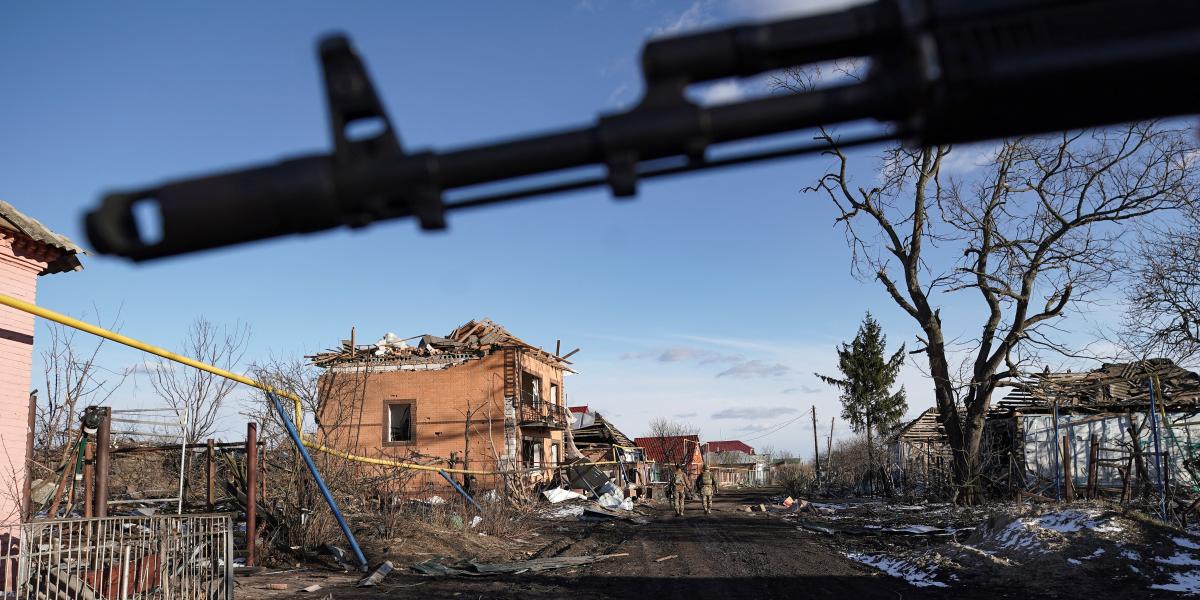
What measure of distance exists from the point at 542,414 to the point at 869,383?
81.4ft

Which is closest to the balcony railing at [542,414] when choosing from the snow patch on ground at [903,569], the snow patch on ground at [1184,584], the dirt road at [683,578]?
the dirt road at [683,578]

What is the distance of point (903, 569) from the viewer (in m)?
12.8

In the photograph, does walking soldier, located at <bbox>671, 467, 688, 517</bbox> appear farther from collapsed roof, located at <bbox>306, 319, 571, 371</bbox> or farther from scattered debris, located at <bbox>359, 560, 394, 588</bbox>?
scattered debris, located at <bbox>359, 560, 394, 588</bbox>

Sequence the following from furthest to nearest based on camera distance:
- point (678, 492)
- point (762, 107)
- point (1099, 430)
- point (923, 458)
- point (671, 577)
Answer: point (923, 458) < point (678, 492) < point (1099, 430) < point (671, 577) < point (762, 107)

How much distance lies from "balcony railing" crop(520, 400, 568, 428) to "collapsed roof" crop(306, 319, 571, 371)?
238 centimetres

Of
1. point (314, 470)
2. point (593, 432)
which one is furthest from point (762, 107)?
point (593, 432)

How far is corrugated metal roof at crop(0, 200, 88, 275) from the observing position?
1116 cm

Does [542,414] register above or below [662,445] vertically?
above

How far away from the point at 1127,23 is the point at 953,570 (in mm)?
11655

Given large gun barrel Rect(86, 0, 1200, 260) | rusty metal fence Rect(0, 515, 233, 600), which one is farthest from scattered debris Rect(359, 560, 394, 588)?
large gun barrel Rect(86, 0, 1200, 260)

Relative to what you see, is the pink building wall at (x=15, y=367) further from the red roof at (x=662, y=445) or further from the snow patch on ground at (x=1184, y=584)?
the red roof at (x=662, y=445)

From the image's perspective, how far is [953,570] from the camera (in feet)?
40.0

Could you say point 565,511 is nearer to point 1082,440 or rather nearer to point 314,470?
point 314,470

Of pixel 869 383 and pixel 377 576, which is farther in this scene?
pixel 869 383
